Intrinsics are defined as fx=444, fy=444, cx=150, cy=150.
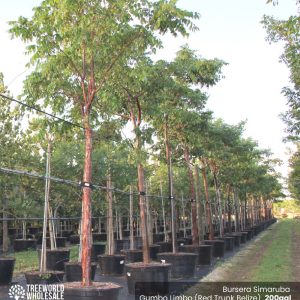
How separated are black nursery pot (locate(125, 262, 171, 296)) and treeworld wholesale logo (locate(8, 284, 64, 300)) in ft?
5.38

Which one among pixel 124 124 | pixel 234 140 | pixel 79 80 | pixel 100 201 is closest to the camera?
pixel 79 80

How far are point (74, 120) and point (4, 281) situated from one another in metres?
3.99

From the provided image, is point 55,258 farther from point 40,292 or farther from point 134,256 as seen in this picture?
point 40,292

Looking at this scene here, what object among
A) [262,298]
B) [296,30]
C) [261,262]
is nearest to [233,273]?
[261,262]

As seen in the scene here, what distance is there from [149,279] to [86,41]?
4391 millimetres

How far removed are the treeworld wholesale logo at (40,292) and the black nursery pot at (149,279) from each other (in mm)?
1639

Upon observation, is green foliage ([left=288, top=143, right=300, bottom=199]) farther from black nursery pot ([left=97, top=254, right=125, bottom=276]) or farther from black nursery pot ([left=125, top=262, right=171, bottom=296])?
black nursery pot ([left=125, top=262, right=171, bottom=296])

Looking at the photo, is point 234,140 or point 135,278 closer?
point 135,278

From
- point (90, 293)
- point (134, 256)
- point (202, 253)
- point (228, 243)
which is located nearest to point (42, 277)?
point (90, 293)

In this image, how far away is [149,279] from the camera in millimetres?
7996

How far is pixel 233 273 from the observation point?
1161 cm

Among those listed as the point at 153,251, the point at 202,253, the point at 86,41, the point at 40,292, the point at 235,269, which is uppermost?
the point at 86,41

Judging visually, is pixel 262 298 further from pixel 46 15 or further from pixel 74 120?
pixel 46 15

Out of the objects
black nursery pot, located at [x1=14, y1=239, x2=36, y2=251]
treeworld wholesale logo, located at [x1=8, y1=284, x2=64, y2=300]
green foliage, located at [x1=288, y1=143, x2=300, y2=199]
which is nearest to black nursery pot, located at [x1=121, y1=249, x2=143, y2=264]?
treeworld wholesale logo, located at [x1=8, y1=284, x2=64, y2=300]
